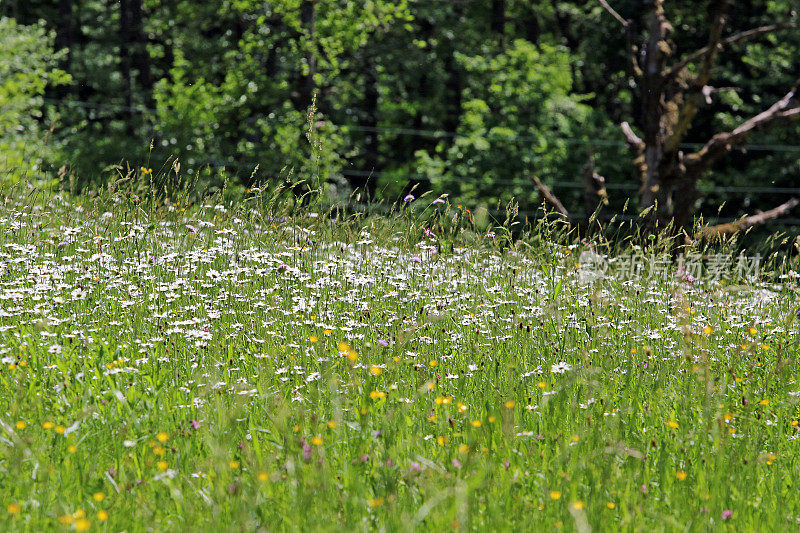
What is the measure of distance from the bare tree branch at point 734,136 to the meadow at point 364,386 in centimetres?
441

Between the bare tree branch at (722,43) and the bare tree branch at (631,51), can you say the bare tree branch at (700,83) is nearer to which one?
the bare tree branch at (722,43)

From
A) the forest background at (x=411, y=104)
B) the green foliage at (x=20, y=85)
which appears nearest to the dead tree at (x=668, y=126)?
the forest background at (x=411, y=104)

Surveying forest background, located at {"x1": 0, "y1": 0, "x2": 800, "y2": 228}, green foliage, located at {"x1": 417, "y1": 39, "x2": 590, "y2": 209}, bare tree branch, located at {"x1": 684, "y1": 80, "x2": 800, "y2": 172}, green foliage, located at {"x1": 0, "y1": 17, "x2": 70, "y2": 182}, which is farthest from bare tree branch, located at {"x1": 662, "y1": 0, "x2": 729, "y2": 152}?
green foliage, located at {"x1": 0, "y1": 17, "x2": 70, "y2": 182}

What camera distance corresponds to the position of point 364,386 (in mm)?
3641

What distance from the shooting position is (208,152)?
1627 cm

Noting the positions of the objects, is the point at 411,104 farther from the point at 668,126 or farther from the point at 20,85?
the point at 668,126

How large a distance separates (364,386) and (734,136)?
805cm

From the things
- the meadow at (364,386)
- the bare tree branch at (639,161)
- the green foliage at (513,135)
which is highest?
the meadow at (364,386)

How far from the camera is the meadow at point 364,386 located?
2848mm

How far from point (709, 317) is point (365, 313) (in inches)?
84.4

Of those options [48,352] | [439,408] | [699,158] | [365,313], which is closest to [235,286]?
[365,313]

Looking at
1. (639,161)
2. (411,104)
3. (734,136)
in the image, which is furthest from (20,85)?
(734,136)

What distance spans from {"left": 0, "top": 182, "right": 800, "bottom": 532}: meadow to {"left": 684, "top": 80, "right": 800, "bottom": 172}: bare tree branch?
441cm

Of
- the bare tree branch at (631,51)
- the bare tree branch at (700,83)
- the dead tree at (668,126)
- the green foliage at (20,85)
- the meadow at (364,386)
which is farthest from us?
the green foliage at (20,85)
